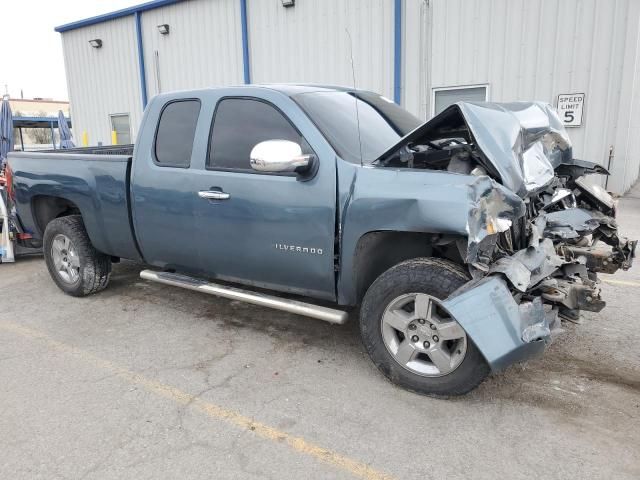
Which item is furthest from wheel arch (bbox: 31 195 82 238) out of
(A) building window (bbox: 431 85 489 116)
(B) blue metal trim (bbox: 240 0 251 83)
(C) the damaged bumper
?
(B) blue metal trim (bbox: 240 0 251 83)

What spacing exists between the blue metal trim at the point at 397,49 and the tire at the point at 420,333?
962 centimetres

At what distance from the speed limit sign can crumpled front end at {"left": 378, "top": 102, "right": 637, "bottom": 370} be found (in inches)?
276

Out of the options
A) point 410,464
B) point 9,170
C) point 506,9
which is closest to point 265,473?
point 410,464

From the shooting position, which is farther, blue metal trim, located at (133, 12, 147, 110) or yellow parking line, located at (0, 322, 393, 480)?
blue metal trim, located at (133, 12, 147, 110)

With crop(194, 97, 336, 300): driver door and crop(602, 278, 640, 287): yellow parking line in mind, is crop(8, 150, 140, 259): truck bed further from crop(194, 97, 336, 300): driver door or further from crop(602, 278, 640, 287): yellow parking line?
crop(602, 278, 640, 287): yellow parking line

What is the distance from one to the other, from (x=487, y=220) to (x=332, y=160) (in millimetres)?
1100

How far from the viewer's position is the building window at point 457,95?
37.1ft

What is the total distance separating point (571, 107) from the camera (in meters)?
10.4

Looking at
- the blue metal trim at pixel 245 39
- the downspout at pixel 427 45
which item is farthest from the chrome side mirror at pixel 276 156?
the blue metal trim at pixel 245 39

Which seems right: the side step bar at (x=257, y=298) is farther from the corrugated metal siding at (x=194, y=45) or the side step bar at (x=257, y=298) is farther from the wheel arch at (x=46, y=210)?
the corrugated metal siding at (x=194, y=45)

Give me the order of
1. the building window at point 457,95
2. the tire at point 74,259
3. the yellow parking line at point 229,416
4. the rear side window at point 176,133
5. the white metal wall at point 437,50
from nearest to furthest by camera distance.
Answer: the yellow parking line at point 229,416 < the rear side window at point 176,133 < the tire at point 74,259 < the white metal wall at point 437,50 < the building window at point 457,95

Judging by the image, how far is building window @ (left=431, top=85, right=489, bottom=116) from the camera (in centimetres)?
1132

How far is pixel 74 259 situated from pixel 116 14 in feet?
48.1

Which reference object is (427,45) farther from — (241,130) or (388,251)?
(388,251)
